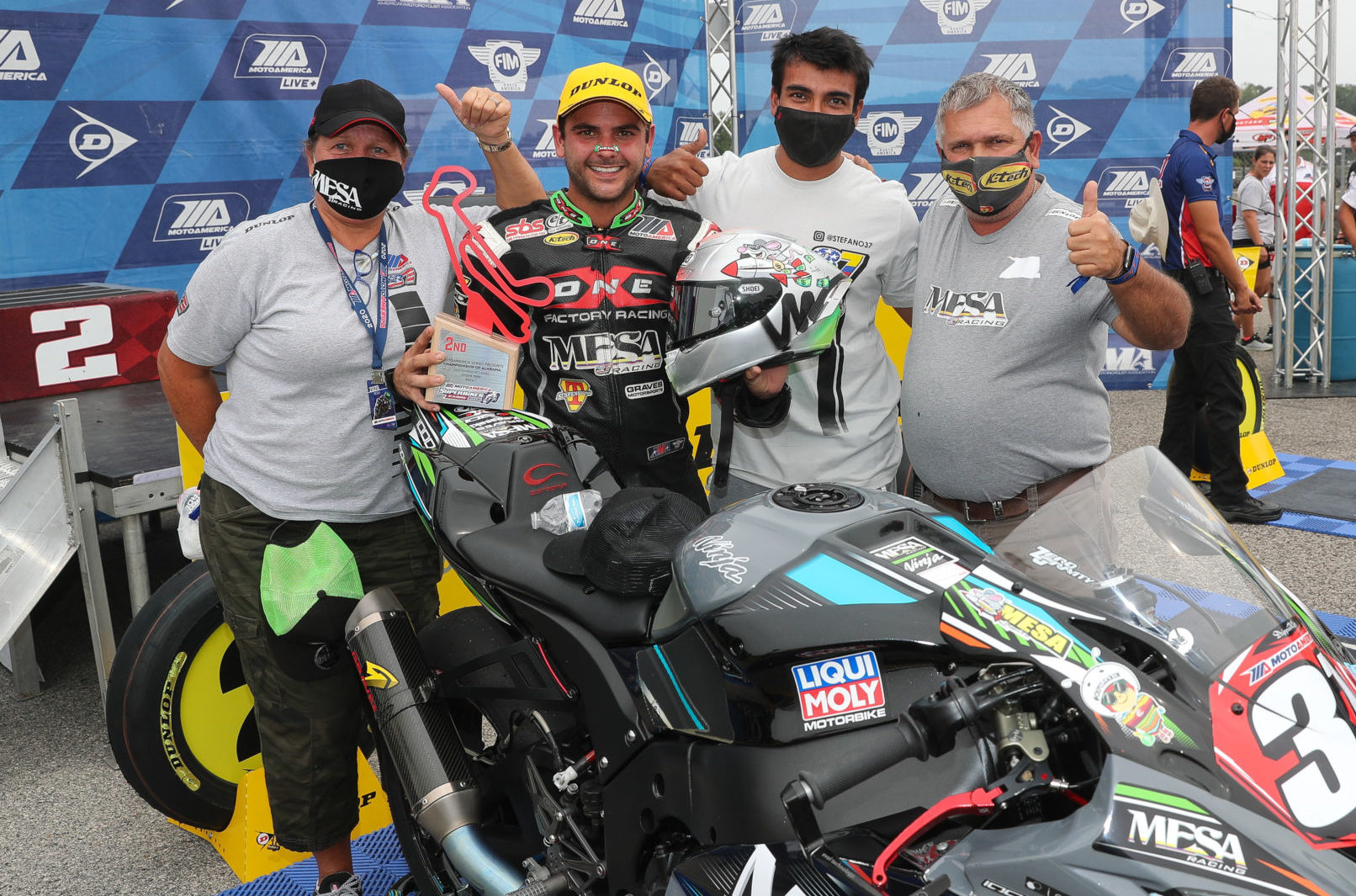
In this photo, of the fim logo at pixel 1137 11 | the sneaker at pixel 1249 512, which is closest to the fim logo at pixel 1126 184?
the fim logo at pixel 1137 11

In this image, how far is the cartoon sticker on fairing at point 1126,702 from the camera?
51.8 inches

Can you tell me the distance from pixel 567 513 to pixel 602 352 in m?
0.51

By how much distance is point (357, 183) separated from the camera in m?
2.50

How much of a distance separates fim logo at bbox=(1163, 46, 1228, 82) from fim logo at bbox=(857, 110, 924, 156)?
6.80 ft

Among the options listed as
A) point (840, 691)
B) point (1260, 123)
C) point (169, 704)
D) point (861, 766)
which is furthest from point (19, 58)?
point (1260, 123)

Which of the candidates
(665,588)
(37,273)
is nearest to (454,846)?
(665,588)

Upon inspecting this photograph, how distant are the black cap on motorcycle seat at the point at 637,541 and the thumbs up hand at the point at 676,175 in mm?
1186

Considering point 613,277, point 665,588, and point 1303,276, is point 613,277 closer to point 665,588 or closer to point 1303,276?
point 665,588

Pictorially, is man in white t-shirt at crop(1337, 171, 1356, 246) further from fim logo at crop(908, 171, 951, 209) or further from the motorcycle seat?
the motorcycle seat

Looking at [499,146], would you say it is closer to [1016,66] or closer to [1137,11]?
[1016,66]

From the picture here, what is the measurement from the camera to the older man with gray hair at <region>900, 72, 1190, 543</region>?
2.50 metres

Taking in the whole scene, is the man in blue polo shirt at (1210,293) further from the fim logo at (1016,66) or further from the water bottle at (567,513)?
the water bottle at (567,513)

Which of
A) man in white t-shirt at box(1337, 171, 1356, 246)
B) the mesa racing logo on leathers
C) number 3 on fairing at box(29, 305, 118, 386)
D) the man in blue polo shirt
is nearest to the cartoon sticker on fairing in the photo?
the mesa racing logo on leathers

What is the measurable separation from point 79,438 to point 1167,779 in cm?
363
